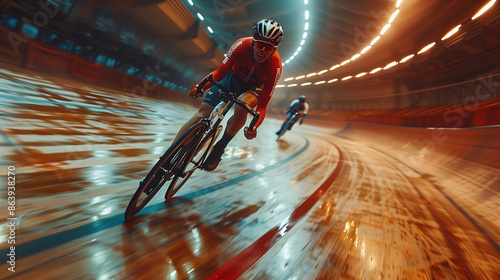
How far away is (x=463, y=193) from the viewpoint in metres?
4.14

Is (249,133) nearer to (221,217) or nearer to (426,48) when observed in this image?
(221,217)

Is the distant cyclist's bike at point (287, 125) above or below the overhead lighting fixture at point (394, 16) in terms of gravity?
below

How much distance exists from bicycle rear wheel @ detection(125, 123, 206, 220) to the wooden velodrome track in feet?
0.42

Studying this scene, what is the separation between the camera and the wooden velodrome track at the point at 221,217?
4.89 feet

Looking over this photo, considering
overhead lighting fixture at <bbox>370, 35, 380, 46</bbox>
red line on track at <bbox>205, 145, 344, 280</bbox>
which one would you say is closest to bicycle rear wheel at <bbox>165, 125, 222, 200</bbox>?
red line on track at <bbox>205, 145, 344, 280</bbox>

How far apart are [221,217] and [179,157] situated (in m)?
0.67

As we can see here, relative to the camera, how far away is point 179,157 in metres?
2.15

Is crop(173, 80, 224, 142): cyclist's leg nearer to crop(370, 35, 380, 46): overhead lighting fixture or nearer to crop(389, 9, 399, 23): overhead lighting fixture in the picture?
crop(389, 9, 399, 23): overhead lighting fixture

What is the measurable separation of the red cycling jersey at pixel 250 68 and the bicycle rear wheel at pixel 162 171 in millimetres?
815

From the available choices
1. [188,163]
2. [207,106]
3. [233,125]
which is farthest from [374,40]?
[188,163]

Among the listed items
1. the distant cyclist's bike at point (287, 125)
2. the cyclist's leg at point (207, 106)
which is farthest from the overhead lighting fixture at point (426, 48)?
the cyclist's leg at point (207, 106)

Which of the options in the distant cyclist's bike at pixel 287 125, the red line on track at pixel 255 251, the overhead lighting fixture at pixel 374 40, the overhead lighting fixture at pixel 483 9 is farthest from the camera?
the overhead lighting fixture at pixel 374 40

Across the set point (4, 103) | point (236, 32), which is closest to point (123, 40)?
point (236, 32)

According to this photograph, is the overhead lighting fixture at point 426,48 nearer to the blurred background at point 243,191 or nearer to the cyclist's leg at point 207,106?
the blurred background at point 243,191
